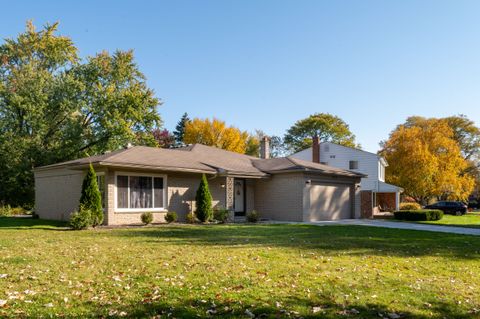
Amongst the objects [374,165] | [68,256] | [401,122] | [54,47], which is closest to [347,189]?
[374,165]

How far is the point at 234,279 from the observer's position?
6605 mm

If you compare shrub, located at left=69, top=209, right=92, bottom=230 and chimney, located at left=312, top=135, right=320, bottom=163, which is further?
chimney, located at left=312, top=135, right=320, bottom=163

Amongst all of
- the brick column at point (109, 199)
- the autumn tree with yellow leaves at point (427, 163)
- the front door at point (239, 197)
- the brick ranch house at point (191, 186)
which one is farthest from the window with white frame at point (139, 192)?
the autumn tree with yellow leaves at point (427, 163)

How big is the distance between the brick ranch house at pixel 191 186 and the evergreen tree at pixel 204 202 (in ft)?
2.66

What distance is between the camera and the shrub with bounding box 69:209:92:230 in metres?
15.0

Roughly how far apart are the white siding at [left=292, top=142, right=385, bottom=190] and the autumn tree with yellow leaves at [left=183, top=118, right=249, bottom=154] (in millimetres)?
14952

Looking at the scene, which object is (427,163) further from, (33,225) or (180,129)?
(180,129)

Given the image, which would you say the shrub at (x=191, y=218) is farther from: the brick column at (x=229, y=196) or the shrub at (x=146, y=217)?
the brick column at (x=229, y=196)

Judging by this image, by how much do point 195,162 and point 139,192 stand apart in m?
3.92

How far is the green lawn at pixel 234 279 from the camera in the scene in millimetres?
5062

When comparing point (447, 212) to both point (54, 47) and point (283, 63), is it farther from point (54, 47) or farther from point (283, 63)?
point (54, 47)

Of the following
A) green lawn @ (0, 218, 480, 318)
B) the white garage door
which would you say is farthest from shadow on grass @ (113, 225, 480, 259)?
the white garage door

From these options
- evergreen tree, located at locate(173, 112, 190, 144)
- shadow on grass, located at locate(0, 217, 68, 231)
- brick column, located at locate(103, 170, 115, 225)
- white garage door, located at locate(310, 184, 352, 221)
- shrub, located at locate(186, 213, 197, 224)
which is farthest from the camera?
evergreen tree, located at locate(173, 112, 190, 144)

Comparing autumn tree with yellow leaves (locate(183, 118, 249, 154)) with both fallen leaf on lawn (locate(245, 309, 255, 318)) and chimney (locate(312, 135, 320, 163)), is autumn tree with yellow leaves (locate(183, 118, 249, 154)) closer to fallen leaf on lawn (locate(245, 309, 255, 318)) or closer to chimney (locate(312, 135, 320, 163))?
chimney (locate(312, 135, 320, 163))
